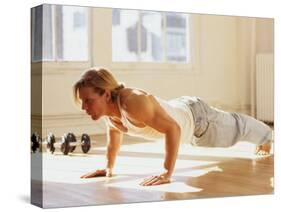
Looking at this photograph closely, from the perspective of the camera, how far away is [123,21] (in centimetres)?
403

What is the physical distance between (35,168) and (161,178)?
2.33 feet

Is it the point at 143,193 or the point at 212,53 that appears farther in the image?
the point at 212,53

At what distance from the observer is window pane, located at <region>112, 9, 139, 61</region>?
400cm

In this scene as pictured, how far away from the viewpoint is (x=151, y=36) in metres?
4.14

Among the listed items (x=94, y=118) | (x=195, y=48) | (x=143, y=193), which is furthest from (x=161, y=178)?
(x=195, y=48)

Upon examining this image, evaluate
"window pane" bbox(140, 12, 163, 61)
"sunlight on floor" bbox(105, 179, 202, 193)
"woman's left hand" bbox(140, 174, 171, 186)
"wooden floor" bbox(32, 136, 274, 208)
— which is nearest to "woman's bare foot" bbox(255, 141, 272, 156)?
"wooden floor" bbox(32, 136, 274, 208)

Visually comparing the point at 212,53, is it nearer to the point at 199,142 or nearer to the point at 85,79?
the point at 199,142


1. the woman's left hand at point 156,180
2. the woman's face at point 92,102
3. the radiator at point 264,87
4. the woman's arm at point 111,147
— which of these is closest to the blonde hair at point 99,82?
the woman's face at point 92,102

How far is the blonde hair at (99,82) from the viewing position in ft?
12.8

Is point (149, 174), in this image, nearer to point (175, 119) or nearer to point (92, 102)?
point (175, 119)

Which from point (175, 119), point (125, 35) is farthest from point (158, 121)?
point (125, 35)

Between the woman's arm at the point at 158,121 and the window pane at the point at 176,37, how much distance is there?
303 millimetres

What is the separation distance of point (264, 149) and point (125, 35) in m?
1.16

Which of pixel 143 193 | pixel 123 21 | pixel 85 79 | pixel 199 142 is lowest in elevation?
pixel 143 193
